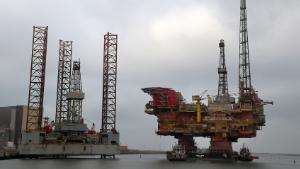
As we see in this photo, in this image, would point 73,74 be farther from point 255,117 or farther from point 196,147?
point 255,117

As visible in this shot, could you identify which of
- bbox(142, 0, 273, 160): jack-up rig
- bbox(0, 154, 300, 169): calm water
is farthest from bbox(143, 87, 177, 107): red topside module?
bbox(0, 154, 300, 169): calm water

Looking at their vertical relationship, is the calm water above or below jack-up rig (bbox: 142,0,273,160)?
below

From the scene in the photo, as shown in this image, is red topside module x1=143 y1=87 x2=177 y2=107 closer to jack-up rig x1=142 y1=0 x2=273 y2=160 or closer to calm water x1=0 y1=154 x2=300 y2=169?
jack-up rig x1=142 y1=0 x2=273 y2=160

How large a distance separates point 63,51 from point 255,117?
42245 millimetres

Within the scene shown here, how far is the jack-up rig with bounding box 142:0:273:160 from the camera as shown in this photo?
85.3 m

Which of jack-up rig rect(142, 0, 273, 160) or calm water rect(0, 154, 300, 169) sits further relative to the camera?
→ jack-up rig rect(142, 0, 273, 160)

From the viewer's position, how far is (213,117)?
86875 millimetres

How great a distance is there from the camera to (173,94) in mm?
88812

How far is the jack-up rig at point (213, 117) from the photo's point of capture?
85.3 meters

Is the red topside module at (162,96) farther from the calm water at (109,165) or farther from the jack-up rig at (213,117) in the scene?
the calm water at (109,165)

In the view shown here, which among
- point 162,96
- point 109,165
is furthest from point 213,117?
point 109,165

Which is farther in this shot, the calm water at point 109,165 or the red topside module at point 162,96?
the red topside module at point 162,96

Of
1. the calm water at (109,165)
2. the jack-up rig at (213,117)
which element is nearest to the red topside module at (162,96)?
the jack-up rig at (213,117)

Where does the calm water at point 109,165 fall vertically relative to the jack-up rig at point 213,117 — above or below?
below
